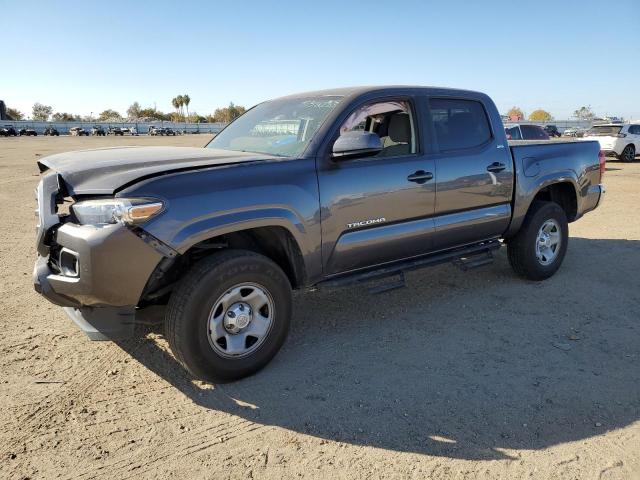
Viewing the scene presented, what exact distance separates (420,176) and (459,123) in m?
0.91

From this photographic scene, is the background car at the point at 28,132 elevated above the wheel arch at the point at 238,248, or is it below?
above

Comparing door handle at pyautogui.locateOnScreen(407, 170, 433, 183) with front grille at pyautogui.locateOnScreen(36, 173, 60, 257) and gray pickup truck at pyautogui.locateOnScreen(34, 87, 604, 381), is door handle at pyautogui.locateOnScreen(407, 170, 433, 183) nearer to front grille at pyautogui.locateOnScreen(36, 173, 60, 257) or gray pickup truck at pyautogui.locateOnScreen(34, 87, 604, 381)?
gray pickup truck at pyautogui.locateOnScreen(34, 87, 604, 381)

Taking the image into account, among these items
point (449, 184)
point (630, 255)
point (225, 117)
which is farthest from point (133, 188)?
point (225, 117)

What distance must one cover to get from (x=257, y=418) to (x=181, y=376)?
29.3 inches

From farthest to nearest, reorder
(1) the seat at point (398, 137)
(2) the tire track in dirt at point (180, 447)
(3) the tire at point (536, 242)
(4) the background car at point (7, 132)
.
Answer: (4) the background car at point (7, 132), (3) the tire at point (536, 242), (1) the seat at point (398, 137), (2) the tire track in dirt at point (180, 447)

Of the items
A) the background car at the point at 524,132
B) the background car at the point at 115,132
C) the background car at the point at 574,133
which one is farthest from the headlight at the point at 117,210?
the background car at the point at 115,132

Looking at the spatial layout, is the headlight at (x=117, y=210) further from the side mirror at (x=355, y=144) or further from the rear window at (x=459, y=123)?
the rear window at (x=459, y=123)

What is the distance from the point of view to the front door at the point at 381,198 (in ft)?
11.9

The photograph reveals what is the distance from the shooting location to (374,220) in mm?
3850

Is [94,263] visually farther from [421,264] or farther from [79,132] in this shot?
[79,132]

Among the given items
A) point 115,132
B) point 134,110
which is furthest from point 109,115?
point 115,132

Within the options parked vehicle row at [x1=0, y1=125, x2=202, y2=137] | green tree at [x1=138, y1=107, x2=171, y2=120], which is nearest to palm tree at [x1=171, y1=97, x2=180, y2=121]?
green tree at [x1=138, y1=107, x2=171, y2=120]

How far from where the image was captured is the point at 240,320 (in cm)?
327

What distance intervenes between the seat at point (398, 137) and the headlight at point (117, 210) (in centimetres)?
199
